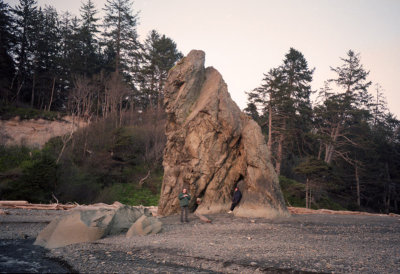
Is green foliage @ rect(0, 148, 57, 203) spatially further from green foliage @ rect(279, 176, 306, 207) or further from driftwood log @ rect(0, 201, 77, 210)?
green foliage @ rect(279, 176, 306, 207)

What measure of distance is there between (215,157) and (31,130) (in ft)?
85.1

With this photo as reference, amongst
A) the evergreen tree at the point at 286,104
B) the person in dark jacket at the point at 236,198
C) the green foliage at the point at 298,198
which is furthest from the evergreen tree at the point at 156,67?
the person in dark jacket at the point at 236,198

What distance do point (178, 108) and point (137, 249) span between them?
1071cm

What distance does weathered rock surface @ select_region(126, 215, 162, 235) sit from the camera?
1170 cm

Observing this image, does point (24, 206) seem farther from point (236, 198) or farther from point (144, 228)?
point (236, 198)

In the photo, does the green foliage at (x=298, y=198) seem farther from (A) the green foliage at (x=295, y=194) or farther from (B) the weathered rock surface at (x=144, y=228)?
(B) the weathered rock surface at (x=144, y=228)

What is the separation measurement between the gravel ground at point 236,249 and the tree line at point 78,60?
29151 millimetres

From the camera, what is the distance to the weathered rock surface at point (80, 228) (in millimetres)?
10102

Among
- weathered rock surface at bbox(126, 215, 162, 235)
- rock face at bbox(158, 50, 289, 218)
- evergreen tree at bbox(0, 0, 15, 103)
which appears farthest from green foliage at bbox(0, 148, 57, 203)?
evergreen tree at bbox(0, 0, 15, 103)

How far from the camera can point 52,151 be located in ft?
89.5

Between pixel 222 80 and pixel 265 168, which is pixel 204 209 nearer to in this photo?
pixel 265 168

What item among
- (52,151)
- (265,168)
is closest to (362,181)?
(265,168)

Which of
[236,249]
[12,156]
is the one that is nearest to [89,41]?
[12,156]

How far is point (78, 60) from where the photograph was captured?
142ft
